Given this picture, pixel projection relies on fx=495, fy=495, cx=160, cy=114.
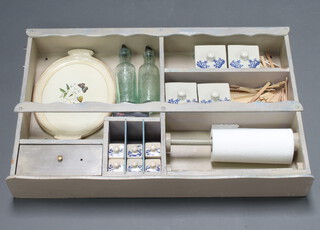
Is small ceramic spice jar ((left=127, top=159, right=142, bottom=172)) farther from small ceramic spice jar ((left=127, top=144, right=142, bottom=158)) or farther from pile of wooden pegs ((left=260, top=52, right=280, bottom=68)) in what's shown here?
pile of wooden pegs ((left=260, top=52, right=280, bottom=68))

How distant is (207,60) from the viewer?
202cm

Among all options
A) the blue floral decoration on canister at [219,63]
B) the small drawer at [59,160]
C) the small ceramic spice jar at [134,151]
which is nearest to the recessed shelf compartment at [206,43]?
the blue floral decoration on canister at [219,63]

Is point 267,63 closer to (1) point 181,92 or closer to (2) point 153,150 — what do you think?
(1) point 181,92

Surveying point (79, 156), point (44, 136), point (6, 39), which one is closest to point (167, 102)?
point (79, 156)

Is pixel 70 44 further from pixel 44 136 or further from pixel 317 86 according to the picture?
pixel 317 86

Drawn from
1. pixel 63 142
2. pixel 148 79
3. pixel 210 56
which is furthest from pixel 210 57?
pixel 63 142

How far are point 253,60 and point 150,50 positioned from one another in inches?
16.9

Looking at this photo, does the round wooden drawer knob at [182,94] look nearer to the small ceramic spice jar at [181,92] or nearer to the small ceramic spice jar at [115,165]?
the small ceramic spice jar at [181,92]

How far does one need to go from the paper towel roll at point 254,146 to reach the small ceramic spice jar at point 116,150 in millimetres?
336

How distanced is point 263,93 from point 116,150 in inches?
26.6

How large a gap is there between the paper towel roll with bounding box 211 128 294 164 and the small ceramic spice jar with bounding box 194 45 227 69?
321 millimetres

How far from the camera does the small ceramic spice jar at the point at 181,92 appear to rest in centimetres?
194

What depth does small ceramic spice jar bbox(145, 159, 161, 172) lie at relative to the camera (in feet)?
5.81

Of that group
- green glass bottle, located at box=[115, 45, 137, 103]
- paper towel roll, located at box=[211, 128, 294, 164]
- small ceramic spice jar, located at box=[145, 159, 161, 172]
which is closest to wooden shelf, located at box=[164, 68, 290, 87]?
green glass bottle, located at box=[115, 45, 137, 103]
